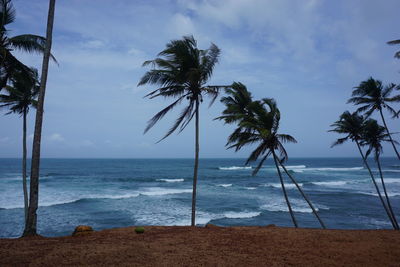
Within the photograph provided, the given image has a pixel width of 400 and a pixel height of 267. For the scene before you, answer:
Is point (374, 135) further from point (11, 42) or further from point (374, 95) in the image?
point (11, 42)

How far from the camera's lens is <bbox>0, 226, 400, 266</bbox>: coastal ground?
16.0 feet

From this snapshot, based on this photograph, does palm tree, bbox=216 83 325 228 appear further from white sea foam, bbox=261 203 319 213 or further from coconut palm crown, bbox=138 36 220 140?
white sea foam, bbox=261 203 319 213

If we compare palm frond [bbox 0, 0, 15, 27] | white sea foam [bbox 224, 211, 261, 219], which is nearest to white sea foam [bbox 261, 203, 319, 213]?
white sea foam [bbox 224, 211, 261, 219]

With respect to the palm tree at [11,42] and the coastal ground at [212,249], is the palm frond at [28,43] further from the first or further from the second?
the coastal ground at [212,249]

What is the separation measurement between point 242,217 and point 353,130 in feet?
33.7

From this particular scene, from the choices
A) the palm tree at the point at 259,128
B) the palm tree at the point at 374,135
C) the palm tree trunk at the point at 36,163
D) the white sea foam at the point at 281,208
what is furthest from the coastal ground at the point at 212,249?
the white sea foam at the point at 281,208

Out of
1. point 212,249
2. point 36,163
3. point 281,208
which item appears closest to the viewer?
point 212,249

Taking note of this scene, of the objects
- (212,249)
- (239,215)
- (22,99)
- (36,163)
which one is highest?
(22,99)

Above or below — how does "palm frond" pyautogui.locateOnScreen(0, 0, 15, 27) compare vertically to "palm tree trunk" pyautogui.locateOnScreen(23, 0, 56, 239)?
above

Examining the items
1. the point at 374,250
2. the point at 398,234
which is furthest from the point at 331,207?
the point at 374,250

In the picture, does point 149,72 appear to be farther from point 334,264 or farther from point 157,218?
point 157,218

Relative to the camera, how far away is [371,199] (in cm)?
2862

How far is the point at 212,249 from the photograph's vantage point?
563cm

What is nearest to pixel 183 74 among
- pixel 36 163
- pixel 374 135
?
pixel 36 163
